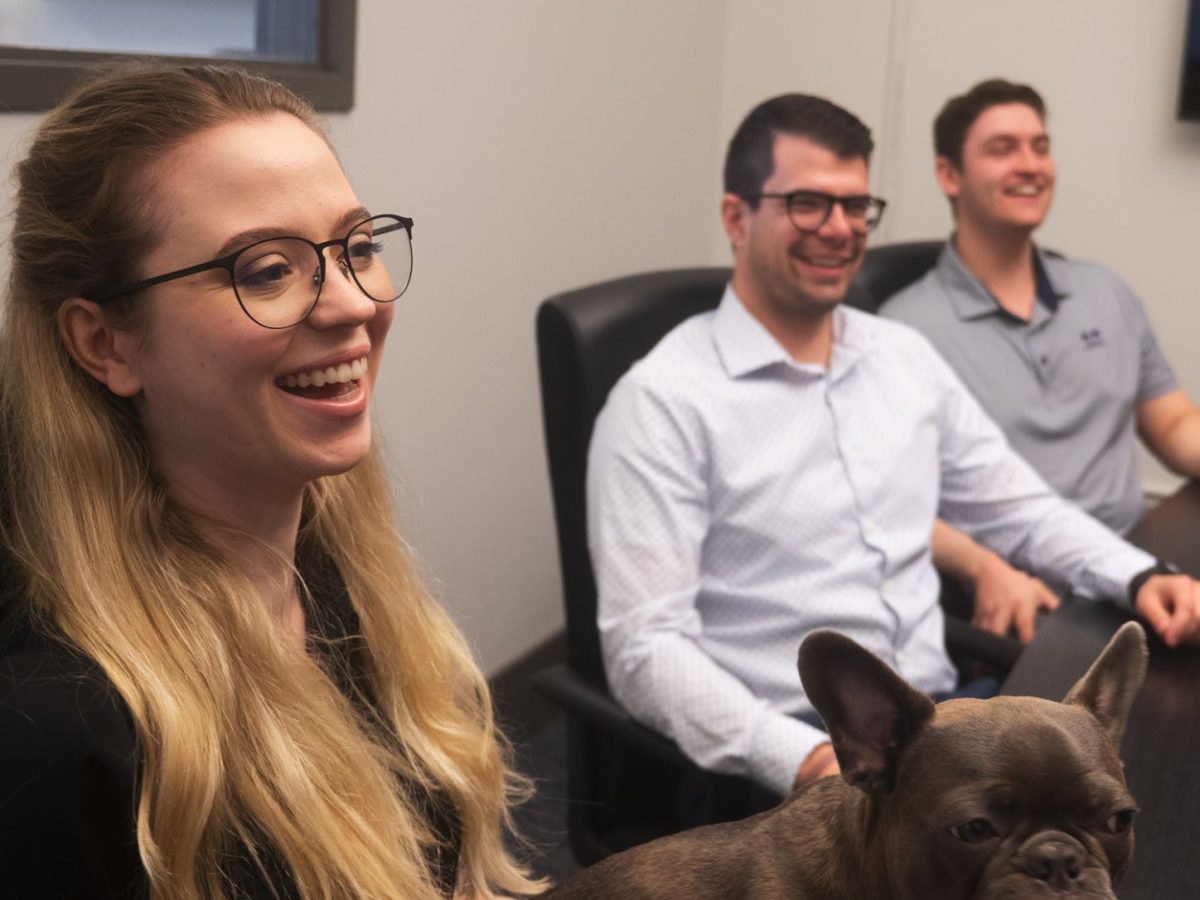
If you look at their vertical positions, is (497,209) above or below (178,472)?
above

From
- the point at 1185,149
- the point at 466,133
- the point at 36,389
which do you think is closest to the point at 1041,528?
the point at 466,133

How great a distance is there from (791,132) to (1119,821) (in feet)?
4.65

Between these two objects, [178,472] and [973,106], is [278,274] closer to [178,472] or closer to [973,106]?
[178,472]

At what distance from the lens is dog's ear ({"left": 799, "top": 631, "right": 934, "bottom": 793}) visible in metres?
0.70

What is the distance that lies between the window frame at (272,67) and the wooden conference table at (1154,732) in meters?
1.23

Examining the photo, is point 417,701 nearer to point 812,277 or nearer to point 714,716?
point 714,716

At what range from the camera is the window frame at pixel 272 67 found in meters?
1.68

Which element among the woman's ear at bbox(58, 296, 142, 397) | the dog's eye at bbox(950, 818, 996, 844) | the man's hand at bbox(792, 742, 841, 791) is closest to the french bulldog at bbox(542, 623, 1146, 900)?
the dog's eye at bbox(950, 818, 996, 844)

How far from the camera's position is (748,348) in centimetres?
192

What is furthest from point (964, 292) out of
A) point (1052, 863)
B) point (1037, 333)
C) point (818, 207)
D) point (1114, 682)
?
point (1052, 863)

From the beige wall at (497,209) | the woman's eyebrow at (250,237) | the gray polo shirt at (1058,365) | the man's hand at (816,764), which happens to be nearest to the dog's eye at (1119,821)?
the woman's eyebrow at (250,237)

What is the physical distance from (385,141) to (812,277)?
0.86 m

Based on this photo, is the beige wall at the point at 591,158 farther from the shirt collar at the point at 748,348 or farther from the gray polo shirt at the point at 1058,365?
the gray polo shirt at the point at 1058,365

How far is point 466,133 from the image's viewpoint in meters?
2.67
